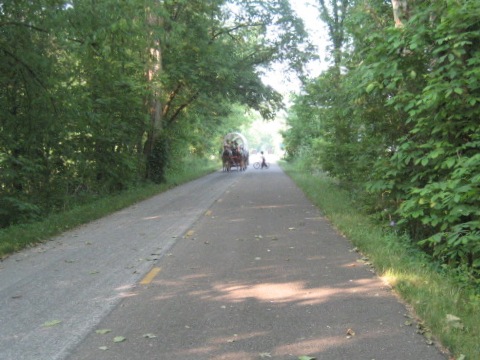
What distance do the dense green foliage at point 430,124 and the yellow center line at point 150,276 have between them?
3892 millimetres

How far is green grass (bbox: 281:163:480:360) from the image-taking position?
4.34 m

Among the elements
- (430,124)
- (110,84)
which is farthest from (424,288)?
(110,84)

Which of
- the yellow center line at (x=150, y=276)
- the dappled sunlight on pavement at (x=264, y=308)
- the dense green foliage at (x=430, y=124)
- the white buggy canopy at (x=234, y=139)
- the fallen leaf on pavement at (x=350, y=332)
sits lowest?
the fallen leaf on pavement at (x=350, y=332)

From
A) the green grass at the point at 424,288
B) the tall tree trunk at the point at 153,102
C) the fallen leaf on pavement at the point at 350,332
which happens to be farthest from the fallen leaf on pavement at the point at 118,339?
the tall tree trunk at the point at 153,102

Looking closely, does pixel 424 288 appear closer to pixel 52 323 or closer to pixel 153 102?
pixel 52 323

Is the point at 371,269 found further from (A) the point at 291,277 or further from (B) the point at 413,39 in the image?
(B) the point at 413,39

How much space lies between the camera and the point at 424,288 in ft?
18.4

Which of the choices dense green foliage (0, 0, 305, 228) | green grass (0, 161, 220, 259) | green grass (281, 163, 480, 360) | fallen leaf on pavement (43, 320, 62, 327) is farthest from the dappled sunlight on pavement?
dense green foliage (0, 0, 305, 228)

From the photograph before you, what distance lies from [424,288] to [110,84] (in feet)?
44.9

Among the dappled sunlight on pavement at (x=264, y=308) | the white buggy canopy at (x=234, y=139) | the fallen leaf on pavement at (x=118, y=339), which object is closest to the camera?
the dappled sunlight on pavement at (x=264, y=308)

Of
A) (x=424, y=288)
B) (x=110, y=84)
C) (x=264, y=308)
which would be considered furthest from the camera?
(x=110, y=84)

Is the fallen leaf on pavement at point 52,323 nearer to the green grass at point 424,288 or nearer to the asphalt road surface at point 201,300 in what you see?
the asphalt road surface at point 201,300

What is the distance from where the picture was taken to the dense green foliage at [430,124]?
6574 mm

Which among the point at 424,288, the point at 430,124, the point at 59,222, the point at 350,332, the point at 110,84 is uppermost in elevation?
the point at 110,84
